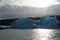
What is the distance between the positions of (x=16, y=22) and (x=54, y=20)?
41 centimetres

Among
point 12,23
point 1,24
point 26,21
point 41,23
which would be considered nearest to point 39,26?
point 41,23

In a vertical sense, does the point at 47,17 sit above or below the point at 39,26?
above

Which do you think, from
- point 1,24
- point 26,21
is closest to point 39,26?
point 26,21

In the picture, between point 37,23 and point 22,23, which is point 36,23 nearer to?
point 37,23

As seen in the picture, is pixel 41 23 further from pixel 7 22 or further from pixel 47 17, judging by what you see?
pixel 7 22

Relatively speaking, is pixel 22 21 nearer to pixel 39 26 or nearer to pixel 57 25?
pixel 39 26

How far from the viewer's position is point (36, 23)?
5.79 ft

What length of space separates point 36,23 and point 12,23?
26 centimetres

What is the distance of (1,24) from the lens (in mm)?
1734

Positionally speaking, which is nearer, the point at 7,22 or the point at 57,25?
the point at 57,25

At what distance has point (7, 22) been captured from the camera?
71.8 inches

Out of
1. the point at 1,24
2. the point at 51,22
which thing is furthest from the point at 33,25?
the point at 1,24

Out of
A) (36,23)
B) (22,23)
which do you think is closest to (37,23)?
(36,23)

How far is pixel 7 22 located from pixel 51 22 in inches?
18.9
